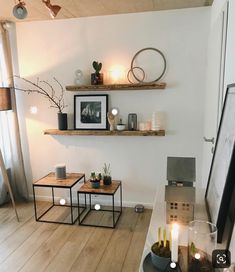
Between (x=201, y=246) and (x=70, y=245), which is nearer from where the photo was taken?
(x=201, y=246)

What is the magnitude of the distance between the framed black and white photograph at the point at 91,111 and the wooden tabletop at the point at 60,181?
0.61 m

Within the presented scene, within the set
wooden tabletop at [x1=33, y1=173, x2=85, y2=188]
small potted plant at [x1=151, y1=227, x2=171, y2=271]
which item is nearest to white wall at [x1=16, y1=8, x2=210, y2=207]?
wooden tabletop at [x1=33, y1=173, x2=85, y2=188]

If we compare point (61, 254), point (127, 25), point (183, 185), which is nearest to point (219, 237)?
point (183, 185)

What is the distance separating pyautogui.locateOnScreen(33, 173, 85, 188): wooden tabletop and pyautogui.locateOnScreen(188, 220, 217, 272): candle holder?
1.97m

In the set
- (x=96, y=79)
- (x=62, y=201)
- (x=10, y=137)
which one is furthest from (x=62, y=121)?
(x=62, y=201)

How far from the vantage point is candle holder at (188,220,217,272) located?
0.94m

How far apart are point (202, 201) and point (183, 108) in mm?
1496

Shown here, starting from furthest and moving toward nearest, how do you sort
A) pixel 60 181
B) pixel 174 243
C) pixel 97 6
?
1. pixel 60 181
2. pixel 97 6
3. pixel 174 243

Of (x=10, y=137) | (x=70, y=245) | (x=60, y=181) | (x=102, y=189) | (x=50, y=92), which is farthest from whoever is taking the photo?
(x=10, y=137)

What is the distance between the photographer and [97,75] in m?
2.97

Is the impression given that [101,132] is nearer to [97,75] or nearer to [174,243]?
[97,75]

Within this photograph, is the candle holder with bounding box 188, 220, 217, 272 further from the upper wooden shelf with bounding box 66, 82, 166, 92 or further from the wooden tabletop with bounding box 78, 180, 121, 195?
the upper wooden shelf with bounding box 66, 82, 166, 92

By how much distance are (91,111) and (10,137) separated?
1.16 m

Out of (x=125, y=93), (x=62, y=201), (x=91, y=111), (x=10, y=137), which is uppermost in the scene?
(x=125, y=93)
